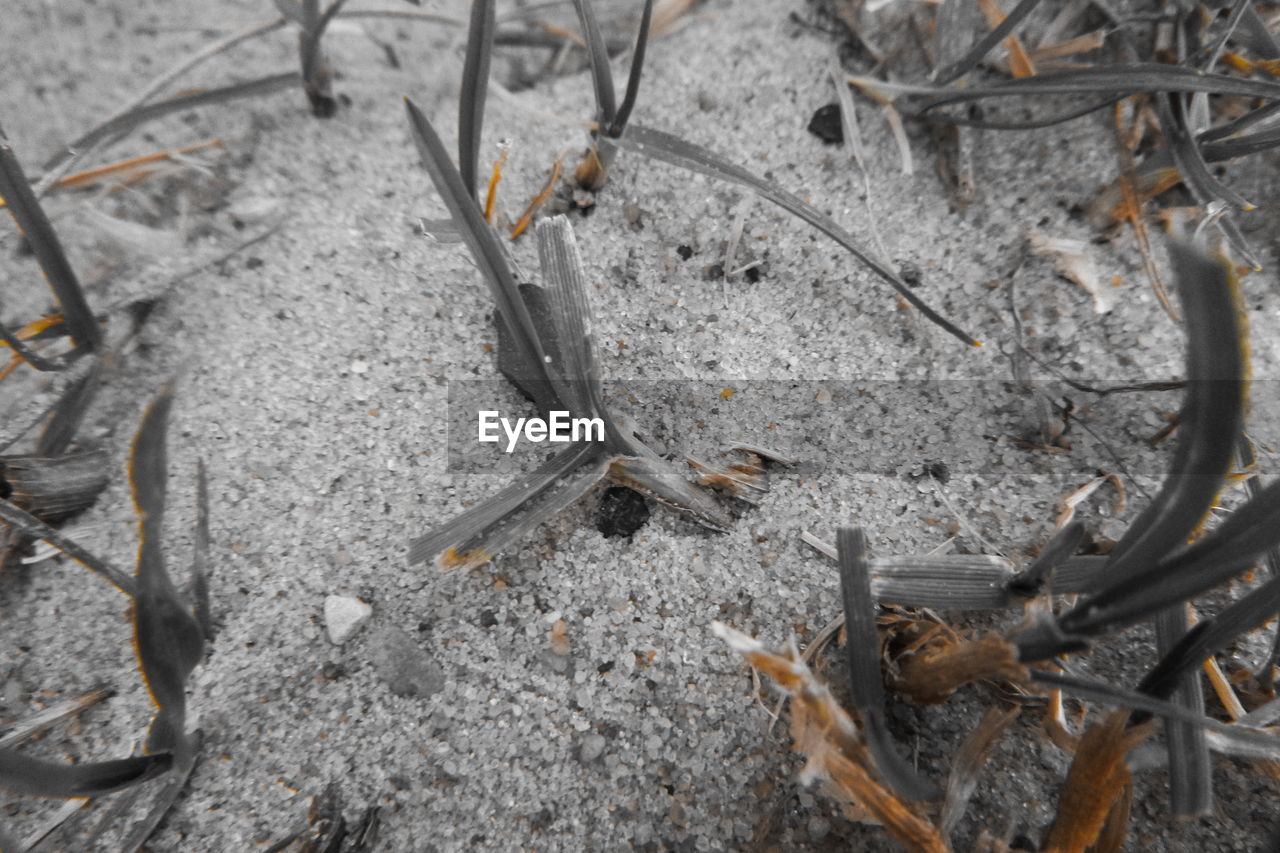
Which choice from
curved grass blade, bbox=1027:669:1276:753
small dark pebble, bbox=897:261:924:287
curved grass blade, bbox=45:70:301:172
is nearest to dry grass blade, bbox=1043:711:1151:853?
curved grass blade, bbox=1027:669:1276:753

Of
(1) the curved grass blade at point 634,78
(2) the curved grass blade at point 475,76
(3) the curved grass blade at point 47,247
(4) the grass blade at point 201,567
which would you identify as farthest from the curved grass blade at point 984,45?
(3) the curved grass blade at point 47,247

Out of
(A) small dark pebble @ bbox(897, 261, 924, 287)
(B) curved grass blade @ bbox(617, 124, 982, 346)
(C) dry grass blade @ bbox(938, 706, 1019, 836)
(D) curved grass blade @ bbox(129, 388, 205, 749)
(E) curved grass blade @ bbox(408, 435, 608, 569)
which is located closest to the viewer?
(D) curved grass blade @ bbox(129, 388, 205, 749)

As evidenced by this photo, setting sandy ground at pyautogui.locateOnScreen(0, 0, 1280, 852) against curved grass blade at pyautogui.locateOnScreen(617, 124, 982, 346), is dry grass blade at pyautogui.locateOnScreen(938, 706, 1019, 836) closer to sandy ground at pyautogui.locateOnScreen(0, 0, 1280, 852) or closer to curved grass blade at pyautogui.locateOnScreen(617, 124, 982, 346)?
sandy ground at pyautogui.locateOnScreen(0, 0, 1280, 852)

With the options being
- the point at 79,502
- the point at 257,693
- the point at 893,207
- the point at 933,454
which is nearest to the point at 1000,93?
the point at 893,207

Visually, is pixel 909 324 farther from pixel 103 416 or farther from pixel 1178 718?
pixel 103 416

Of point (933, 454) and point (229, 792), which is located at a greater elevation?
point (933, 454)

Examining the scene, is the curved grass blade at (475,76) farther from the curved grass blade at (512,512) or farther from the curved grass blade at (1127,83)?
the curved grass blade at (1127,83)
